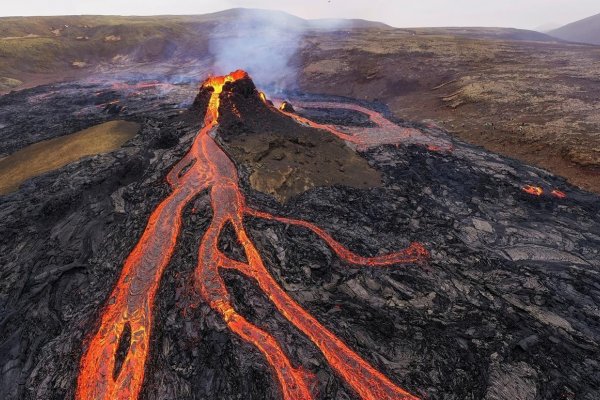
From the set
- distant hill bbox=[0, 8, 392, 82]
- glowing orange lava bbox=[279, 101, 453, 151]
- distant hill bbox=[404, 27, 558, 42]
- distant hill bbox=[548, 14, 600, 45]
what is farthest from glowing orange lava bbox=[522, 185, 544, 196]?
distant hill bbox=[548, 14, 600, 45]

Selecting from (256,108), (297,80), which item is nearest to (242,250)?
(256,108)

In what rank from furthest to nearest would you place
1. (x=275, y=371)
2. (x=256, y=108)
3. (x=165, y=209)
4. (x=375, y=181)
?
(x=256, y=108)
(x=375, y=181)
(x=165, y=209)
(x=275, y=371)

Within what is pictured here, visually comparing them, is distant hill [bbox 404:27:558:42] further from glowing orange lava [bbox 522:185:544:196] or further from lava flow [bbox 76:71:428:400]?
lava flow [bbox 76:71:428:400]

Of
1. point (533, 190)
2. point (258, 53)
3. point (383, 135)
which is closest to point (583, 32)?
point (258, 53)

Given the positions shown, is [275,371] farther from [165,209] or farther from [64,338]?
[165,209]

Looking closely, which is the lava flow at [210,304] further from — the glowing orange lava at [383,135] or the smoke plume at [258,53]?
the smoke plume at [258,53]

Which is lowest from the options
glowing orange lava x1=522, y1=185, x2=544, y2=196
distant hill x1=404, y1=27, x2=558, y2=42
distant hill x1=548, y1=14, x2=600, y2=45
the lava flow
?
the lava flow

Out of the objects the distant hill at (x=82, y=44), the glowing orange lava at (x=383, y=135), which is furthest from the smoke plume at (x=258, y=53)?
the glowing orange lava at (x=383, y=135)
